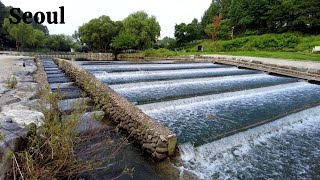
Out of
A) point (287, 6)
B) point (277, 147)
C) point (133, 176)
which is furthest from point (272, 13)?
point (133, 176)

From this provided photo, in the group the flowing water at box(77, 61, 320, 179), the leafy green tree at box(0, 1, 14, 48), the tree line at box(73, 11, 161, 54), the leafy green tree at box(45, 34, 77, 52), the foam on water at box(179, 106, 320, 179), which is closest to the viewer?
the foam on water at box(179, 106, 320, 179)

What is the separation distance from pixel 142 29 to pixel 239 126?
37710 mm

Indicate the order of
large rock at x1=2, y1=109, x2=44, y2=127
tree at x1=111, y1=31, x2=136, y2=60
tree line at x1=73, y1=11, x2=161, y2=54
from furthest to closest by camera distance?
tree line at x1=73, y1=11, x2=161, y2=54 → tree at x1=111, y1=31, x2=136, y2=60 → large rock at x1=2, y1=109, x2=44, y2=127

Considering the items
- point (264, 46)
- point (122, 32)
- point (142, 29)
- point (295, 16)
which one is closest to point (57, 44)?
point (122, 32)

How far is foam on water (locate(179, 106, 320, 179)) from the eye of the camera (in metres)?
4.64

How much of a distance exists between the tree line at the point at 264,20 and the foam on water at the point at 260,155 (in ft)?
120

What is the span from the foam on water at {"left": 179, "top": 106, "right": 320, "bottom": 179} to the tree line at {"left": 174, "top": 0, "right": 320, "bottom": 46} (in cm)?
3649

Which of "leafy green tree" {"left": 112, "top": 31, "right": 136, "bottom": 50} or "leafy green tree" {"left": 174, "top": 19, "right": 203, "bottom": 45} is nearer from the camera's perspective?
"leafy green tree" {"left": 112, "top": 31, "right": 136, "bottom": 50}

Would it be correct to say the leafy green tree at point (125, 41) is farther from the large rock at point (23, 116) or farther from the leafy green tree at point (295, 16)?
the large rock at point (23, 116)

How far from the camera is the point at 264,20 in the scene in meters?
44.4

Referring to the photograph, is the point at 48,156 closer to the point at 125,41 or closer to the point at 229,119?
the point at 229,119

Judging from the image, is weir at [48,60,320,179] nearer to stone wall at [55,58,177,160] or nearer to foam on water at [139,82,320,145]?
foam on water at [139,82,320,145]

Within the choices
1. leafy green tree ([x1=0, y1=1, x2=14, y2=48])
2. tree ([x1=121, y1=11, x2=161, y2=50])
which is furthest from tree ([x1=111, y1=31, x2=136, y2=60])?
leafy green tree ([x1=0, y1=1, x2=14, y2=48])

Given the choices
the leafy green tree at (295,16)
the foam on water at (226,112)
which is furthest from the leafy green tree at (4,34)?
the foam on water at (226,112)
